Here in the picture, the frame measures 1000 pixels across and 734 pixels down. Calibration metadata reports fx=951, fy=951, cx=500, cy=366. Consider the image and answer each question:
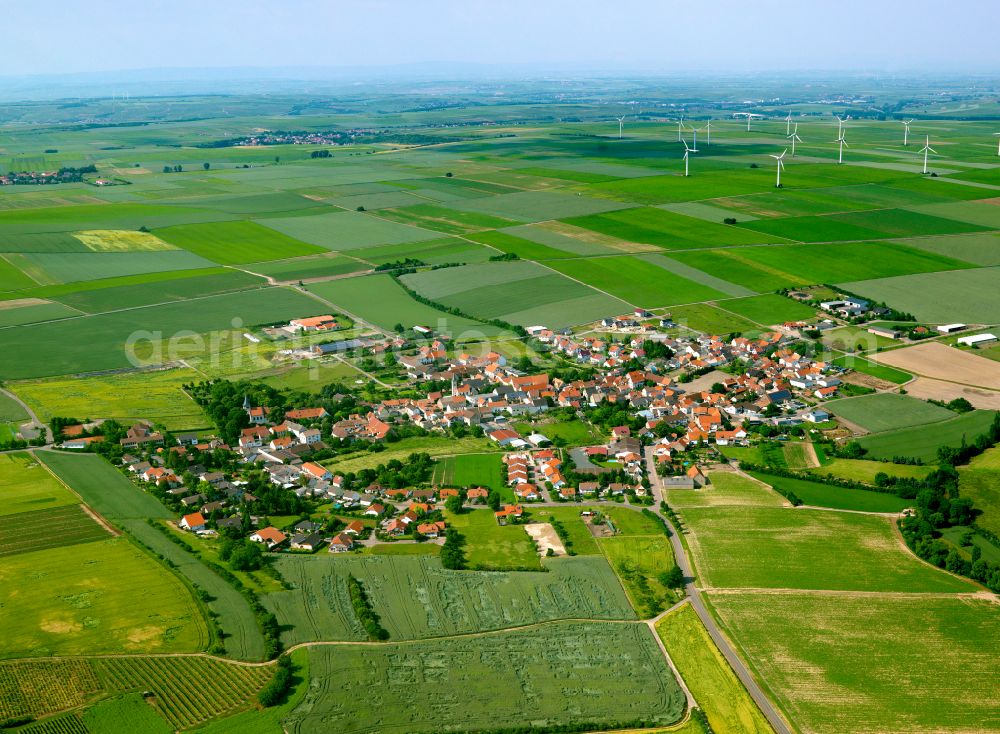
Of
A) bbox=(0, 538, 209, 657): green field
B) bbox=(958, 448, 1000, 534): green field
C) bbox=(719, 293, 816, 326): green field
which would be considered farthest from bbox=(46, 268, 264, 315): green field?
bbox=(958, 448, 1000, 534): green field

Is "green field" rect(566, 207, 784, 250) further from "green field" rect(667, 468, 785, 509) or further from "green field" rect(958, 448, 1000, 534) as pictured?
"green field" rect(667, 468, 785, 509)

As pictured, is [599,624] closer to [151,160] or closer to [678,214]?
[678,214]

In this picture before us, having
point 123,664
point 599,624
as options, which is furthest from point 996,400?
point 123,664

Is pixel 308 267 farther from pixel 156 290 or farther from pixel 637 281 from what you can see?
pixel 637 281

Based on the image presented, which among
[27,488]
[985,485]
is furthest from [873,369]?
[27,488]

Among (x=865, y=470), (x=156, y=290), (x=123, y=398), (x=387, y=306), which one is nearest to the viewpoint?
(x=865, y=470)

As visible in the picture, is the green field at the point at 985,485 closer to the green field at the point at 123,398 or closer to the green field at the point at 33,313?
the green field at the point at 123,398

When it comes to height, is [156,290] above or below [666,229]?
below
